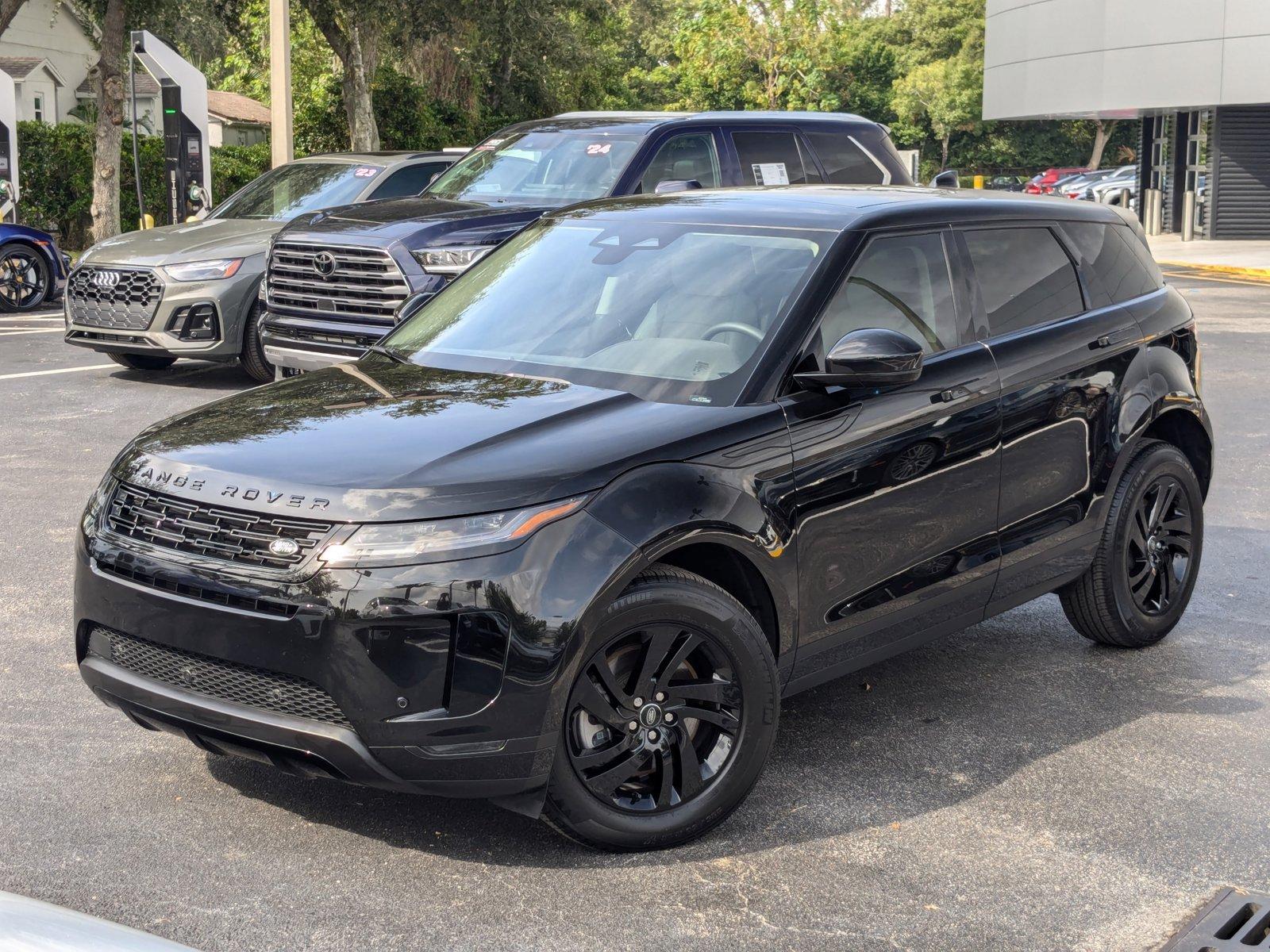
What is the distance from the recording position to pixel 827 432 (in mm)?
4594

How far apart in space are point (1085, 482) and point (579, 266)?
6.46 ft

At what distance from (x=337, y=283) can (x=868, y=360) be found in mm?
7059

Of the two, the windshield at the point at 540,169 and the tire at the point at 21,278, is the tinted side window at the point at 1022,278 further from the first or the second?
the tire at the point at 21,278

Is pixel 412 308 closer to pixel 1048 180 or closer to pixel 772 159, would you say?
pixel 772 159

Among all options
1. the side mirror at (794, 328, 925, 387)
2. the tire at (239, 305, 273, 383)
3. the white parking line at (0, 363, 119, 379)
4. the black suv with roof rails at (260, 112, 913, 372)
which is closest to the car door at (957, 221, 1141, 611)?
the side mirror at (794, 328, 925, 387)

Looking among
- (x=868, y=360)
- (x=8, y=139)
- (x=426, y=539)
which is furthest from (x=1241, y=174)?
(x=426, y=539)

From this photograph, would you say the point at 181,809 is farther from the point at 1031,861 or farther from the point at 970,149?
the point at 970,149

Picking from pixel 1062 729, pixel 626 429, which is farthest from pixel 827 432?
pixel 1062 729

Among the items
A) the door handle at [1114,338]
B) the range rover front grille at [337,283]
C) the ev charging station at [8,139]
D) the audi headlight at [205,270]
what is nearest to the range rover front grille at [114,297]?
the audi headlight at [205,270]

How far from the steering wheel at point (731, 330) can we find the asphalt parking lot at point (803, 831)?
52.2 inches

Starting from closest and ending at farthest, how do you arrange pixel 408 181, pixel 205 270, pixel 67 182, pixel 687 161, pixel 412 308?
pixel 412 308 < pixel 687 161 < pixel 205 270 < pixel 408 181 < pixel 67 182

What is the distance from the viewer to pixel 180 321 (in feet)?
39.8

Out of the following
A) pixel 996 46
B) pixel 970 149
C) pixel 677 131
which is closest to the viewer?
pixel 677 131

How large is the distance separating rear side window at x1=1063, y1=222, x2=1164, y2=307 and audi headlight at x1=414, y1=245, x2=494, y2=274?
208 inches
